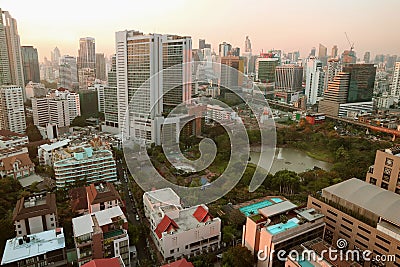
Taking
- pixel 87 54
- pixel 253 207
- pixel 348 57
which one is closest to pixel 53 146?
pixel 253 207

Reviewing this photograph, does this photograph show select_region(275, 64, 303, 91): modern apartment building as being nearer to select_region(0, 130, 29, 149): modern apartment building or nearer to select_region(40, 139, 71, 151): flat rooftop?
select_region(40, 139, 71, 151): flat rooftop

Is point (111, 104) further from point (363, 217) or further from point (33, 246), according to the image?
point (363, 217)

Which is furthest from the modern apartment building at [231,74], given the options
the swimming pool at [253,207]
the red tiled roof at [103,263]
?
the red tiled roof at [103,263]

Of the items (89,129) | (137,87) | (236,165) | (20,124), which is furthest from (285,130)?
(20,124)

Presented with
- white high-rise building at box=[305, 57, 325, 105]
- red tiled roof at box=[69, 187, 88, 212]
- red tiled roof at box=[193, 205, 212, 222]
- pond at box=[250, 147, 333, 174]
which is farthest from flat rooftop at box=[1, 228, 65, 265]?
white high-rise building at box=[305, 57, 325, 105]

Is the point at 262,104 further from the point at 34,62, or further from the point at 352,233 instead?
the point at 34,62

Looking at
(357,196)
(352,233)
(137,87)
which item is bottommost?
(352,233)
